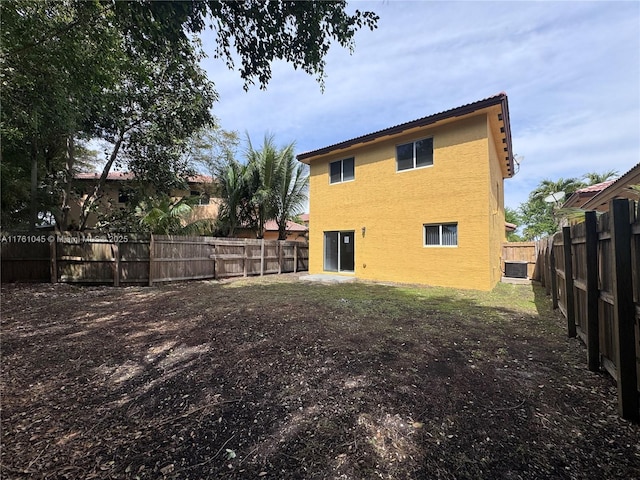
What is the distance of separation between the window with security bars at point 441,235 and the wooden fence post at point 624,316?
757 cm

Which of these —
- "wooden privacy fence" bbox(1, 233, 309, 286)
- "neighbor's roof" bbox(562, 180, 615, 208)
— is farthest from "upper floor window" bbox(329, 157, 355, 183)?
"neighbor's roof" bbox(562, 180, 615, 208)

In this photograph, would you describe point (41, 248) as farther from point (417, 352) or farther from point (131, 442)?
point (417, 352)

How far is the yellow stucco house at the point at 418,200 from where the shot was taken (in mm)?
9312

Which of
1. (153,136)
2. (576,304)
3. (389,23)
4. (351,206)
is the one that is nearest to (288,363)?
(576,304)

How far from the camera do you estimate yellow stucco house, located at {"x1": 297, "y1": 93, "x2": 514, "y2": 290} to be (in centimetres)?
931

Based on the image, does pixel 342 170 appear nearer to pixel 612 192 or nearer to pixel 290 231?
pixel 612 192

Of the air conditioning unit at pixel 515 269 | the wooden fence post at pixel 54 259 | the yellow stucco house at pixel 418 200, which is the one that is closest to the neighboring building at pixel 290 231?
the yellow stucco house at pixel 418 200

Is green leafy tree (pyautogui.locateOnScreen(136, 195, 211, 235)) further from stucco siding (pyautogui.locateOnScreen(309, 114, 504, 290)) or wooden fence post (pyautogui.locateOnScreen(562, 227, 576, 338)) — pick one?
wooden fence post (pyautogui.locateOnScreen(562, 227, 576, 338))

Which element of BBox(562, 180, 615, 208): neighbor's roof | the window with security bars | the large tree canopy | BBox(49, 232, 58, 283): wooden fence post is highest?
the large tree canopy

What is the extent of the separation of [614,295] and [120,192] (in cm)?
2176

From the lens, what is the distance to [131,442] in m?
2.21

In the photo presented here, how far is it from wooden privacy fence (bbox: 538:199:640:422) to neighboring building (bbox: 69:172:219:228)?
56.0 feet

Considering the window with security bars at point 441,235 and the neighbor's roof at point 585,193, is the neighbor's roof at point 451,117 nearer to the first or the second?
Answer: the neighbor's roof at point 585,193

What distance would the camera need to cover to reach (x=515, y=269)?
1165 centimetres
